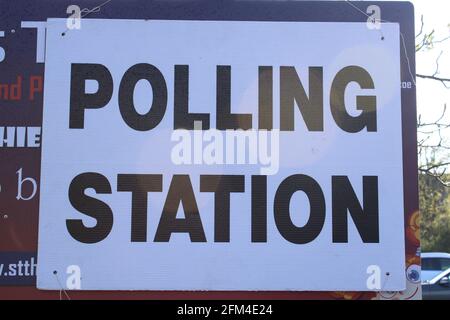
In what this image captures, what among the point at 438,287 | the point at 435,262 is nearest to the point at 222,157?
the point at 438,287

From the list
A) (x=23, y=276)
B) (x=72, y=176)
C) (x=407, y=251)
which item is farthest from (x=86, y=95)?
(x=407, y=251)

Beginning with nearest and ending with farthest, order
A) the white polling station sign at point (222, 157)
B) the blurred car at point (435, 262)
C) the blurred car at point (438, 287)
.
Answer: the white polling station sign at point (222, 157) < the blurred car at point (438, 287) < the blurred car at point (435, 262)

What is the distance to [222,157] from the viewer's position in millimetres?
3055

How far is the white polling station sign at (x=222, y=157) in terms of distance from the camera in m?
3.02

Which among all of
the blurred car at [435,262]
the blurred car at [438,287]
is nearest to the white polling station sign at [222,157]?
the blurred car at [438,287]

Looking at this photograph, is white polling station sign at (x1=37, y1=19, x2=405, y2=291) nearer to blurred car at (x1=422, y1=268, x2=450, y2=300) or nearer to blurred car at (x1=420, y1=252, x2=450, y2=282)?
blurred car at (x1=422, y1=268, x2=450, y2=300)

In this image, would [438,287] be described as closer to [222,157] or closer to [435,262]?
[435,262]

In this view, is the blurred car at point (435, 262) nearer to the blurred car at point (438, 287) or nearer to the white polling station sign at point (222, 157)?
the blurred car at point (438, 287)

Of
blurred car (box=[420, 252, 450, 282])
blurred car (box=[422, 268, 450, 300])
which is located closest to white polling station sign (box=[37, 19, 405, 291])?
blurred car (box=[422, 268, 450, 300])

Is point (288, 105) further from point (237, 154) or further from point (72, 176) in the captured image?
point (72, 176)

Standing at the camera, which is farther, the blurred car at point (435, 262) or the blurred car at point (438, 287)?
the blurred car at point (435, 262)

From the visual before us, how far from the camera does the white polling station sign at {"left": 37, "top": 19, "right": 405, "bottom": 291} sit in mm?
3021

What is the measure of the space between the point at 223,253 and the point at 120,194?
0.59 metres

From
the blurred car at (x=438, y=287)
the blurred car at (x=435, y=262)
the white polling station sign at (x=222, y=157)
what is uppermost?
the white polling station sign at (x=222, y=157)
